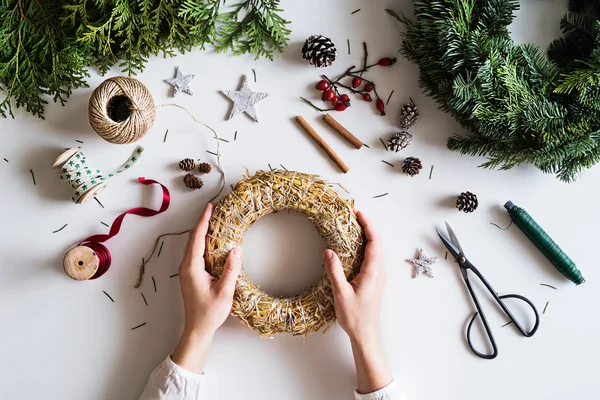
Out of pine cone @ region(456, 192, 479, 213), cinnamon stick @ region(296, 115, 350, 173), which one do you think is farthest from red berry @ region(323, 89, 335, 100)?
pine cone @ region(456, 192, 479, 213)

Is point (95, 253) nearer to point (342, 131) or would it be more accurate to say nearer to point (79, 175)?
point (79, 175)

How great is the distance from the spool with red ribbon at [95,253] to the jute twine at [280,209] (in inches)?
11.2

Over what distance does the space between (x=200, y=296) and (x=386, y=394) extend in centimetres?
72

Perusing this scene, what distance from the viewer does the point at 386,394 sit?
5.14 ft

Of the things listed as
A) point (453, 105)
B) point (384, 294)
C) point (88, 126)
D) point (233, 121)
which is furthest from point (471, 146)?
point (88, 126)

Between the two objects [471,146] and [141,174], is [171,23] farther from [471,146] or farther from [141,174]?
[471,146]

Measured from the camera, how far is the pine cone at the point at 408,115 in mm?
1688

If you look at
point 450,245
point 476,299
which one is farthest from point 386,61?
point 476,299

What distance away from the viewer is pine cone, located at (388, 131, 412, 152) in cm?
170

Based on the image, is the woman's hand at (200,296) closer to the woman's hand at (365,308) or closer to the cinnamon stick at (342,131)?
the woman's hand at (365,308)

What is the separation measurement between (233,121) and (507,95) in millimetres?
969

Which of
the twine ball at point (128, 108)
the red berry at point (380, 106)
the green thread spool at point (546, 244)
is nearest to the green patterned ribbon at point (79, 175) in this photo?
the twine ball at point (128, 108)

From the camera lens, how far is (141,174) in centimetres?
174

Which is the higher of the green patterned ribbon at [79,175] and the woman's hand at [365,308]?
the green patterned ribbon at [79,175]
